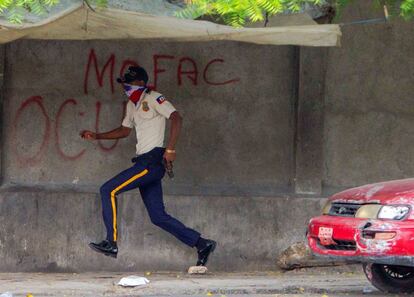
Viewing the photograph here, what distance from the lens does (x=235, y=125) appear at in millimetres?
Answer: 11664

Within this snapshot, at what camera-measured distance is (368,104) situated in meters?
11.8

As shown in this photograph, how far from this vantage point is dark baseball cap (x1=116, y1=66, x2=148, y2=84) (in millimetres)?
10766

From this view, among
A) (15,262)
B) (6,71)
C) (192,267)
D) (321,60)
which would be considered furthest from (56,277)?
(321,60)

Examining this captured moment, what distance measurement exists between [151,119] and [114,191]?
0.84 metres

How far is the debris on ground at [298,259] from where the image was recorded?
37.5ft

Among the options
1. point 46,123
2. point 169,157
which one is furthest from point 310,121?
point 46,123

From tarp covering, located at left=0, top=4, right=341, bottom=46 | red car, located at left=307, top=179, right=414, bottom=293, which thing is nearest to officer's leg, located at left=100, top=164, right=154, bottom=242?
tarp covering, located at left=0, top=4, right=341, bottom=46

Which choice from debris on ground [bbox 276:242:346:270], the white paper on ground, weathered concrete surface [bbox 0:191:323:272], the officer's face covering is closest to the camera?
the white paper on ground

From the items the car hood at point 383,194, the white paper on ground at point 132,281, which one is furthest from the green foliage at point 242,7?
the white paper on ground at point 132,281

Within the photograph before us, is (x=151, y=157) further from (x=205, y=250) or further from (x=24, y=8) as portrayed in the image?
(x=24, y=8)

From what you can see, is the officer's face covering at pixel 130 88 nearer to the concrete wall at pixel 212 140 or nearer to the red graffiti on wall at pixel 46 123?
the concrete wall at pixel 212 140

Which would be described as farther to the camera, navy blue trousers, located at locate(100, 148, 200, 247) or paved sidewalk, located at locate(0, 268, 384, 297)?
navy blue trousers, located at locate(100, 148, 200, 247)

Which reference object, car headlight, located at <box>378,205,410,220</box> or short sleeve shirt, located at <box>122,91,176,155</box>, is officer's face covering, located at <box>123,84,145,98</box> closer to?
short sleeve shirt, located at <box>122,91,176,155</box>

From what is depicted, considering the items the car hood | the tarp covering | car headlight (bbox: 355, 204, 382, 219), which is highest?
the tarp covering
